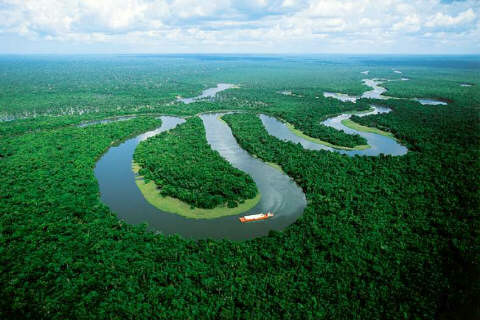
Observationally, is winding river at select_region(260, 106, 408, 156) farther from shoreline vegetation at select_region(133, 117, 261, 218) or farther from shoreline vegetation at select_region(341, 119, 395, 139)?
shoreline vegetation at select_region(133, 117, 261, 218)

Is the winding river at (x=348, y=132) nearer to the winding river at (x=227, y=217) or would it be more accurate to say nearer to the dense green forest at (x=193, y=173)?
the winding river at (x=227, y=217)

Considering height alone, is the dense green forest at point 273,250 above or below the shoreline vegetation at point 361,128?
below

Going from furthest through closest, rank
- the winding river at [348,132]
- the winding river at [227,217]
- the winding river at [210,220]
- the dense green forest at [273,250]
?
the winding river at [348,132], the winding river at [227,217], the winding river at [210,220], the dense green forest at [273,250]

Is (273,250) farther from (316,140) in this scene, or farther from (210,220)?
(316,140)

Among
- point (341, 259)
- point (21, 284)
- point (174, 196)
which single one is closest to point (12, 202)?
point (21, 284)

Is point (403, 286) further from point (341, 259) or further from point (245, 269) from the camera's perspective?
point (245, 269)

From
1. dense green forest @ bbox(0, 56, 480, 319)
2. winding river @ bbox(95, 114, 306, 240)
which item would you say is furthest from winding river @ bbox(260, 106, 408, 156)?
winding river @ bbox(95, 114, 306, 240)

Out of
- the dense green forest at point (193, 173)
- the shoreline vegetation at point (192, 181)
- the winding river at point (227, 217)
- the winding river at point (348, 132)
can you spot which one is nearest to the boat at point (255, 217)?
the winding river at point (227, 217)

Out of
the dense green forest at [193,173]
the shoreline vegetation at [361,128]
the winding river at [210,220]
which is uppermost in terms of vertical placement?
the shoreline vegetation at [361,128]
